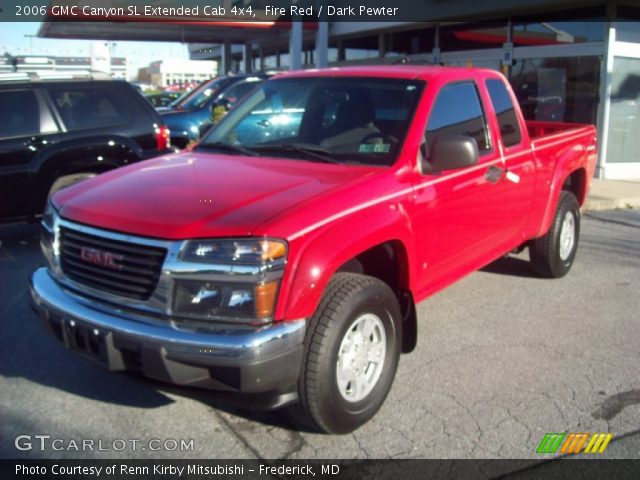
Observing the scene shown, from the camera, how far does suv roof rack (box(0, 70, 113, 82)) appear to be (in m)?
7.20

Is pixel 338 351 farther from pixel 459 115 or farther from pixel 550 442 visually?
pixel 459 115

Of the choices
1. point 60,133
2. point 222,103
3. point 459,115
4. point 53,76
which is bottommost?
point 60,133

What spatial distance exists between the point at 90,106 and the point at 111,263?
15.7 ft

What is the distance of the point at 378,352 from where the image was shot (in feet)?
12.1

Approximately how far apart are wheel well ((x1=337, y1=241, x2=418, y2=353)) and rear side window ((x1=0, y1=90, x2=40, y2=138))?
4.67m

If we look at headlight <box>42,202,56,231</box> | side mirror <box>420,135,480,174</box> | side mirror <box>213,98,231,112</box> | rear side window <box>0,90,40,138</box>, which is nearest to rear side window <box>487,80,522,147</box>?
side mirror <box>420,135,480,174</box>

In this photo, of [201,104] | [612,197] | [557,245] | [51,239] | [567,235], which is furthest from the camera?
[201,104]

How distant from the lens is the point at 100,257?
3.36 metres

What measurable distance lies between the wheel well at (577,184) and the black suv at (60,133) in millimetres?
4529

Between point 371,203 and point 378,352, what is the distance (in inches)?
31.8

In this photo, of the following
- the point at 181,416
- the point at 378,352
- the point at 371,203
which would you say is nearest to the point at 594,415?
the point at 378,352

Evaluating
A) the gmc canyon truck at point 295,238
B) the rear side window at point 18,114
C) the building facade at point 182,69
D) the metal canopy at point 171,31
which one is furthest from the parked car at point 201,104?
the building facade at point 182,69

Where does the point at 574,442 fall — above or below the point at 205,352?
below

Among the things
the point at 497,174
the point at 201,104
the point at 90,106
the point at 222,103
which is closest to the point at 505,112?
the point at 497,174
